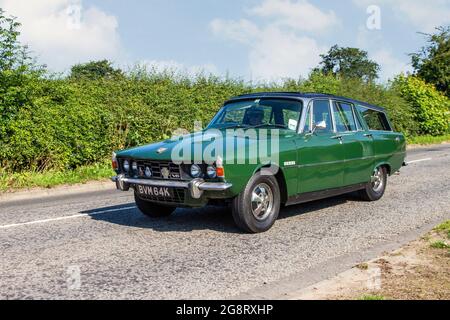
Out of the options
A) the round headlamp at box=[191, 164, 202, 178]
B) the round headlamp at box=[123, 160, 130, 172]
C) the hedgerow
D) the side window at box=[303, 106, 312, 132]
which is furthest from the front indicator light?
the hedgerow

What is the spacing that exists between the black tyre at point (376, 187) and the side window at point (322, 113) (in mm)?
1557

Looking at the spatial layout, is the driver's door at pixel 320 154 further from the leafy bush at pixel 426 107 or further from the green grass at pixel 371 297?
the leafy bush at pixel 426 107

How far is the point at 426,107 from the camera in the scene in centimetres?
2752

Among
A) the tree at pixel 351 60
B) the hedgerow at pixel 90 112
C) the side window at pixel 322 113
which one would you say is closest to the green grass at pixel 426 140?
the hedgerow at pixel 90 112

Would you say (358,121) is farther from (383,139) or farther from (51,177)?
(51,177)

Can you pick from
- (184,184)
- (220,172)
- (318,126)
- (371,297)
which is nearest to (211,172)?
(220,172)

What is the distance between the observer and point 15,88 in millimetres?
12062

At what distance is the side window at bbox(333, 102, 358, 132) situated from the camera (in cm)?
831

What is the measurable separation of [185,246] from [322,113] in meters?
3.11

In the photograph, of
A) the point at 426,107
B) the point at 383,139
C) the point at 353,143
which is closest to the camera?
the point at 353,143

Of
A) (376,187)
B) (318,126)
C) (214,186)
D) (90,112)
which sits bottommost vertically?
(376,187)

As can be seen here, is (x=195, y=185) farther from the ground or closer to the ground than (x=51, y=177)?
farther from the ground
